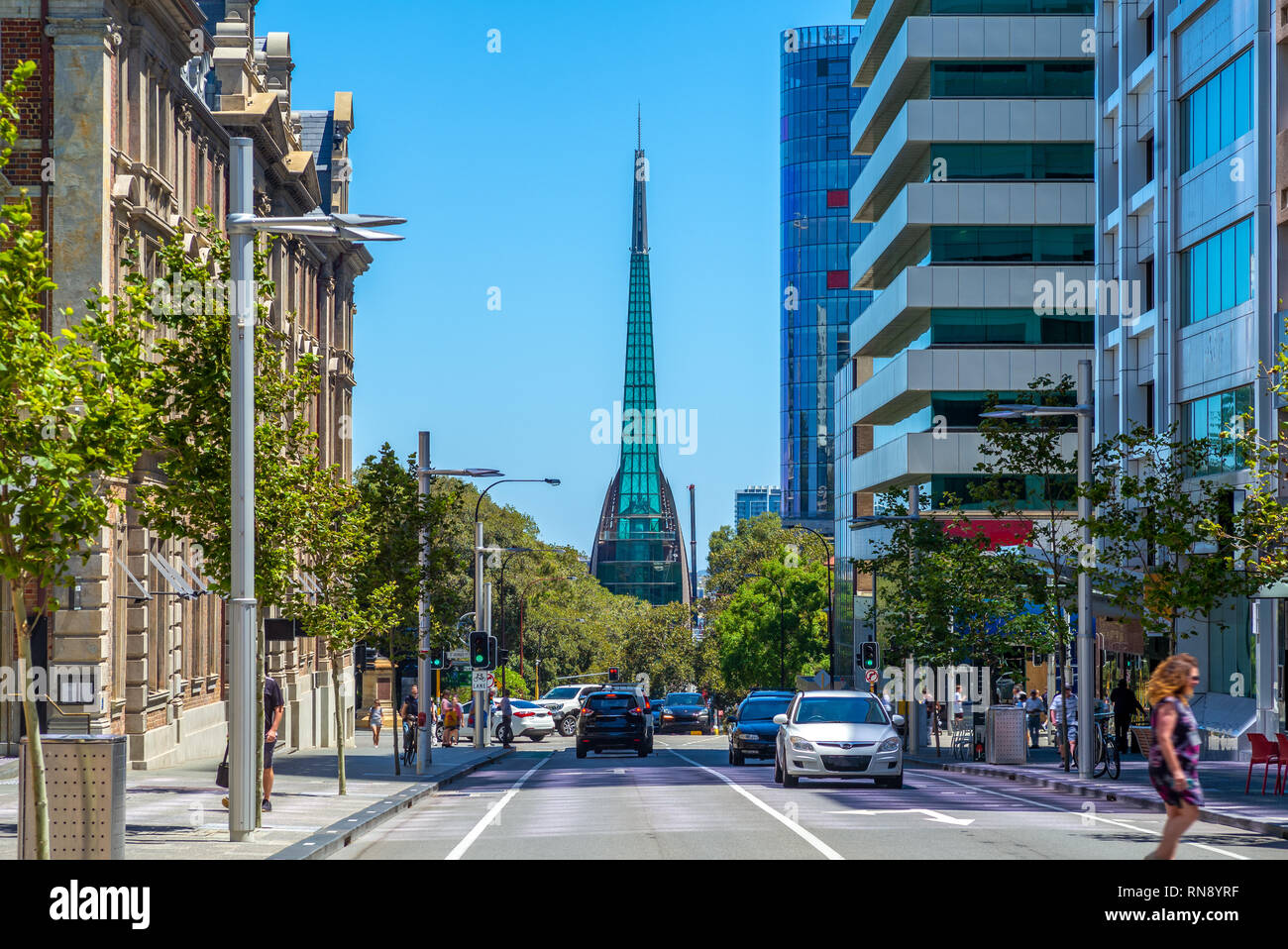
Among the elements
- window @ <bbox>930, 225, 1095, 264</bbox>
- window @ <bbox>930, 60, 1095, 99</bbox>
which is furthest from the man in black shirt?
window @ <bbox>930, 60, 1095, 99</bbox>

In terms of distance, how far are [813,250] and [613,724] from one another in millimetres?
121862

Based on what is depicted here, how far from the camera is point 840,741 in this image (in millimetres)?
25703

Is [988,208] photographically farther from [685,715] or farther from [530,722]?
[530,722]

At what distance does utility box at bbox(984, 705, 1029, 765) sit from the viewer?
33.6 meters

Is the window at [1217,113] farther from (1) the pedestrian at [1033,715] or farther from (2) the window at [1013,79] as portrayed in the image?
(2) the window at [1013,79]

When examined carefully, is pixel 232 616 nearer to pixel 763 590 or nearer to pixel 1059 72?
pixel 1059 72

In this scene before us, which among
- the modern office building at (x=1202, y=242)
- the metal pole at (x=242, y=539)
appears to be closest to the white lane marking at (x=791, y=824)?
the metal pole at (x=242, y=539)

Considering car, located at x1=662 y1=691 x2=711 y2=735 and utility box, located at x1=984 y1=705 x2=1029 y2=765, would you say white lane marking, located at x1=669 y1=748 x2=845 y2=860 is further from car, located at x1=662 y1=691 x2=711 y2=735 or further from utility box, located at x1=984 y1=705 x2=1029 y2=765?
car, located at x1=662 y1=691 x2=711 y2=735

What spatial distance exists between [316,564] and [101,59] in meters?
10.4

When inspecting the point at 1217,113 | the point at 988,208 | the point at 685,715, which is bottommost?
the point at 685,715

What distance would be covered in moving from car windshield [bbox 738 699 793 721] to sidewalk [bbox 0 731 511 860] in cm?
628

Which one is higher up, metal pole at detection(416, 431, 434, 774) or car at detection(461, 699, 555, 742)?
metal pole at detection(416, 431, 434, 774)

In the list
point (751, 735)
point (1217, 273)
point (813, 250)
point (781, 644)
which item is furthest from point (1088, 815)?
point (813, 250)
